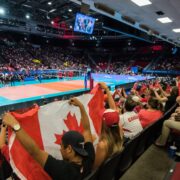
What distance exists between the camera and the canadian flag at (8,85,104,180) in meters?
1.95

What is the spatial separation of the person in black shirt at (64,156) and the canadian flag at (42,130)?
0.46 m

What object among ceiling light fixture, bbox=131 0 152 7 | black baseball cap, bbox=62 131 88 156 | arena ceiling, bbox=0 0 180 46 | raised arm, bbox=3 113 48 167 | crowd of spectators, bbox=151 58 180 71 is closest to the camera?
raised arm, bbox=3 113 48 167

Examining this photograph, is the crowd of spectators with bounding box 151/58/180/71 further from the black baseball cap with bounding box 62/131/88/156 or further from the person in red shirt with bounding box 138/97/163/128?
the black baseball cap with bounding box 62/131/88/156

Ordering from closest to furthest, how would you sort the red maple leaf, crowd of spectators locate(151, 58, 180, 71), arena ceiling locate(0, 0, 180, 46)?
the red maple leaf, arena ceiling locate(0, 0, 180, 46), crowd of spectators locate(151, 58, 180, 71)

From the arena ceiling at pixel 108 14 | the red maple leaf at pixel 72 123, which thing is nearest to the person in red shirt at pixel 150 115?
the red maple leaf at pixel 72 123

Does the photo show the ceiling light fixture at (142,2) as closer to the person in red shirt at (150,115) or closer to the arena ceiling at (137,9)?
the arena ceiling at (137,9)

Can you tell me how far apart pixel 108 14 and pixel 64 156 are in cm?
527

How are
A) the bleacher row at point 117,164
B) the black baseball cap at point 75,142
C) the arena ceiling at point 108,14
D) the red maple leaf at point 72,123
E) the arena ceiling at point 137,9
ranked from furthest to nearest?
the arena ceiling at point 108,14, the arena ceiling at point 137,9, the red maple leaf at point 72,123, the bleacher row at point 117,164, the black baseball cap at point 75,142

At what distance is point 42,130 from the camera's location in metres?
2.28

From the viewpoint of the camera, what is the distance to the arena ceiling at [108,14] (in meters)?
5.48

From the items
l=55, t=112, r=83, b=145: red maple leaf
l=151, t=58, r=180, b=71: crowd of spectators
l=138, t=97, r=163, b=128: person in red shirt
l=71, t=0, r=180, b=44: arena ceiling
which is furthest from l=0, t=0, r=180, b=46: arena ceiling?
l=151, t=58, r=180, b=71: crowd of spectators

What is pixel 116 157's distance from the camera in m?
2.01

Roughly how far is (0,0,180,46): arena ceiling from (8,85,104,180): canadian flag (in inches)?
140

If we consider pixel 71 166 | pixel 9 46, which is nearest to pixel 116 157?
pixel 71 166
